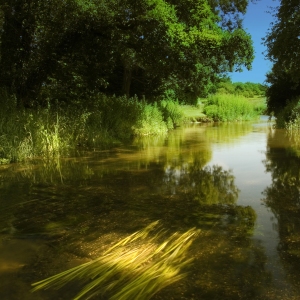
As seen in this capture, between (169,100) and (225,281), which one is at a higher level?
(169,100)

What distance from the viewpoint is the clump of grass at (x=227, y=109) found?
119ft

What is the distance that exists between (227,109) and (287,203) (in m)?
32.9

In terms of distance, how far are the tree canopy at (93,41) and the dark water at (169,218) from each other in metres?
4.61

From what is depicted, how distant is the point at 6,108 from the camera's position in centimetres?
943

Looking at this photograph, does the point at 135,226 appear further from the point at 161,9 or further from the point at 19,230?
the point at 161,9

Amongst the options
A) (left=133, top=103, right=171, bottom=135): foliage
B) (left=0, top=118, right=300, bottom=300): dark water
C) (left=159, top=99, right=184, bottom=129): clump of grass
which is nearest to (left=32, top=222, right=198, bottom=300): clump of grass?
(left=0, top=118, right=300, bottom=300): dark water

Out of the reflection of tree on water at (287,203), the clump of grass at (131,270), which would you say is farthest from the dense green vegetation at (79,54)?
the clump of grass at (131,270)

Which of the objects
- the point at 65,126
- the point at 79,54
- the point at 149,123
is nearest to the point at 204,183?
the point at 65,126

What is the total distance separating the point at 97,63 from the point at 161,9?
3284 mm

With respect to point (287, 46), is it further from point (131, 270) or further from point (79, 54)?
point (131, 270)

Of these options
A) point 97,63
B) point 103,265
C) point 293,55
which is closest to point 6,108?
point 97,63

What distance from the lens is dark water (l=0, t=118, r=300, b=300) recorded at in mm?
2668

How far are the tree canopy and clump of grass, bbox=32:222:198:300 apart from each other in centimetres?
871

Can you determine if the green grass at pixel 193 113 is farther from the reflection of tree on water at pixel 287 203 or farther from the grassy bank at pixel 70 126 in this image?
the reflection of tree on water at pixel 287 203
